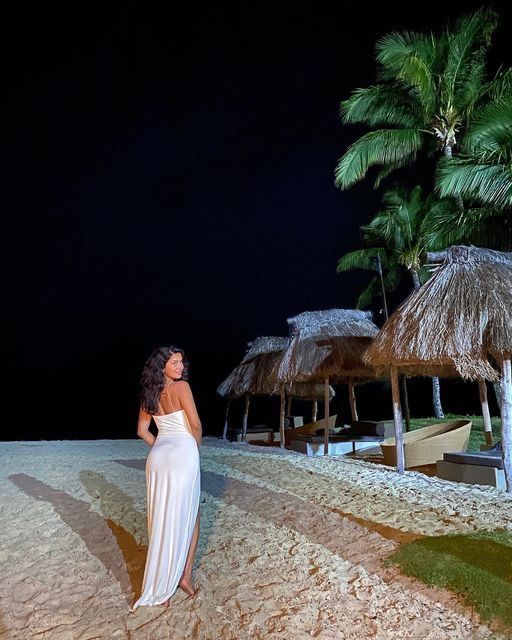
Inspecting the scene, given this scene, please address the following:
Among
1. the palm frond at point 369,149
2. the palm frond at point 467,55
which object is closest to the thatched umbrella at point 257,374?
the palm frond at point 369,149

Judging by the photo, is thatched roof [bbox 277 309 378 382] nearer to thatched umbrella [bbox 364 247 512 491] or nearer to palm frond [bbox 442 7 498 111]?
thatched umbrella [bbox 364 247 512 491]

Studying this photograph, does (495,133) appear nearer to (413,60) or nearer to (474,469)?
(413,60)

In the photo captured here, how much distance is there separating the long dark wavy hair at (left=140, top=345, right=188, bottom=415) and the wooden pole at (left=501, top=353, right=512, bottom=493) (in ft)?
17.0

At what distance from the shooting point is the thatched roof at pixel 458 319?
7.12 m

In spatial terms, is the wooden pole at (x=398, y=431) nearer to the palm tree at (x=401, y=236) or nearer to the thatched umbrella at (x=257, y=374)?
the thatched umbrella at (x=257, y=374)

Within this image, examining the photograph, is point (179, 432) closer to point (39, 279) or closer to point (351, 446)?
point (351, 446)

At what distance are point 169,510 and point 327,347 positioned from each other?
32.4ft

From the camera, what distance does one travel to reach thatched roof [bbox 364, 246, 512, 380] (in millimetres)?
7125

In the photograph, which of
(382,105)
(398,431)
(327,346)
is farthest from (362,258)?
(398,431)

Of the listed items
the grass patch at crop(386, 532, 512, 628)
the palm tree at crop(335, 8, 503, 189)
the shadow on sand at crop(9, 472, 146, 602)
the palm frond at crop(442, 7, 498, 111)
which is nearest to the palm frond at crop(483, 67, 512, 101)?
the palm tree at crop(335, 8, 503, 189)

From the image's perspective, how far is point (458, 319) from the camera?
741 centimetres

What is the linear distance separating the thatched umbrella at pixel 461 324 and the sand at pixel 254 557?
162cm

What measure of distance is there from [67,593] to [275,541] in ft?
6.00

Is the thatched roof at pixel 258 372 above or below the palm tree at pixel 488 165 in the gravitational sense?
below
